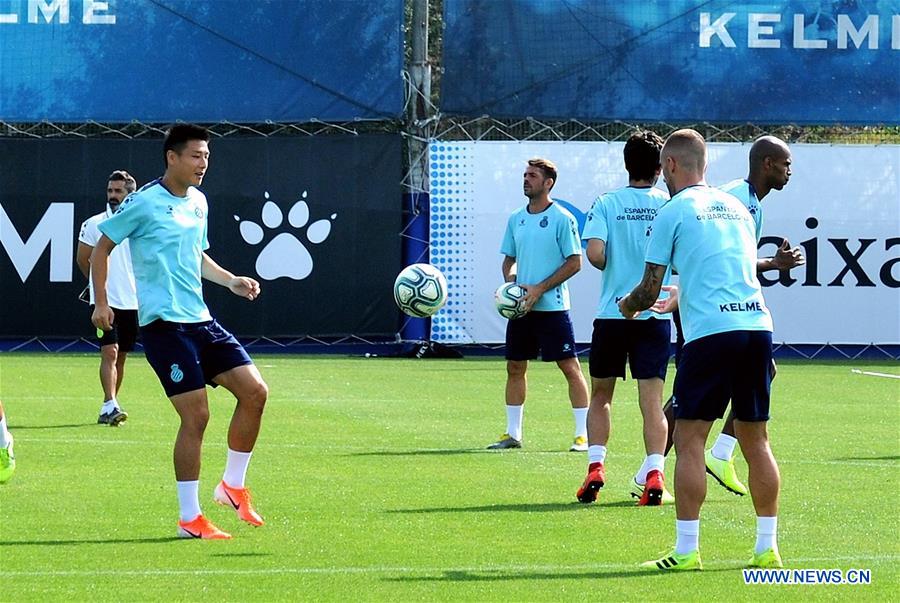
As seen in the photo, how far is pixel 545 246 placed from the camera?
39.8 feet

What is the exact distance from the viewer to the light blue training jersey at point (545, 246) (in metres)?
12.1

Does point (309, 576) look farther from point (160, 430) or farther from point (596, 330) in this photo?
point (160, 430)

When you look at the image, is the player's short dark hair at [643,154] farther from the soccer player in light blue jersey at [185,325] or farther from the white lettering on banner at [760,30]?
the white lettering on banner at [760,30]

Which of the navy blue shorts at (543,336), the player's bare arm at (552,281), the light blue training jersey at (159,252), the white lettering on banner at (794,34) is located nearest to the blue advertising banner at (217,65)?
the white lettering on banner at (794,34)

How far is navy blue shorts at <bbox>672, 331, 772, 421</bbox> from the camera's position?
6.88 meters

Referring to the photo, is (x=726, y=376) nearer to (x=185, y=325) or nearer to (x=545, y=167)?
(x=185, y=325)

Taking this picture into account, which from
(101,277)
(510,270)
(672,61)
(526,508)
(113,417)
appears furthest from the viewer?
(672,61)

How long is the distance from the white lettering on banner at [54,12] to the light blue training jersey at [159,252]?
60.0 ft

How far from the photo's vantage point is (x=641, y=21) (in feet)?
83.4

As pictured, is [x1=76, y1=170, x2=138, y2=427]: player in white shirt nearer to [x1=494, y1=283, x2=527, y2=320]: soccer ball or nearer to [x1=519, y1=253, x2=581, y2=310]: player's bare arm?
[x1=494, y1=283, x2=527, y2=320]: soccer ball

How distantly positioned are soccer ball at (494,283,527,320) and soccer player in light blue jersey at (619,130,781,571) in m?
4.96

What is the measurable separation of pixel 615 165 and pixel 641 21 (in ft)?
7.99

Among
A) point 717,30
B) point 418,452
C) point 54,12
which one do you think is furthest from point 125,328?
point 717,30

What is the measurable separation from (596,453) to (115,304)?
6577 millimetres
